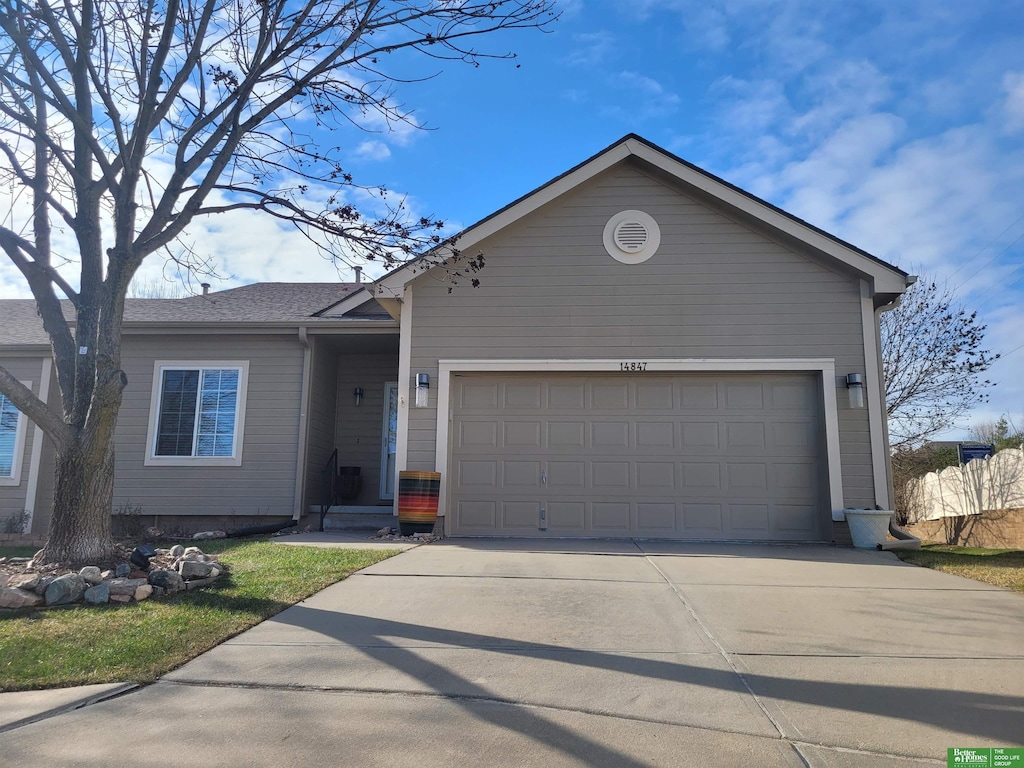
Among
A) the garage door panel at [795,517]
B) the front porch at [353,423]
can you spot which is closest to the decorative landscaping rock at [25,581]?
the front porch at [353,423]

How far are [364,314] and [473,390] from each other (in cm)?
247

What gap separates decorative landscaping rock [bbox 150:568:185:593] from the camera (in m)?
5.55

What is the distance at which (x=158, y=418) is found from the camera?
1113cm

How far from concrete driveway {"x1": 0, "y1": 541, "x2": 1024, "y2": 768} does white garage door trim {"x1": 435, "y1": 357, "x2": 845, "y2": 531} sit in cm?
342

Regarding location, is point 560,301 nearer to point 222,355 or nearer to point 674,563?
point 674,563

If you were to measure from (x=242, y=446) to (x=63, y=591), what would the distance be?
5.72m

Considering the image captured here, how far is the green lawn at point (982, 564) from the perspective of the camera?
6391mm

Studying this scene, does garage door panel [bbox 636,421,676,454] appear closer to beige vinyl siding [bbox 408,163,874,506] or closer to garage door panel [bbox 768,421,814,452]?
beige vinyl siding [bbox 408,163,874,506]

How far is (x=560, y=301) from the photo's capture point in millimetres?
10094

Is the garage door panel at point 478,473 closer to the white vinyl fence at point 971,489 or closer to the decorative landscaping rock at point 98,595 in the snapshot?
the decorative landscaping rock at point 98,595

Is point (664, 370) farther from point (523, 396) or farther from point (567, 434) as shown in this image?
point (523, 396)

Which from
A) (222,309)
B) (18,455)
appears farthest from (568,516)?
(18,455)

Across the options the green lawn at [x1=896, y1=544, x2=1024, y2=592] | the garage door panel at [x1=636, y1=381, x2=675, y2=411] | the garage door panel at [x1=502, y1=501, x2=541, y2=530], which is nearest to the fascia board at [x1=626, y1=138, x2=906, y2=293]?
the garage door panel at [x1=636, y1=381, x2=675, y2=411]

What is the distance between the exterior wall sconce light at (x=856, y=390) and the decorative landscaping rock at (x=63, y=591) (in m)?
8.97
